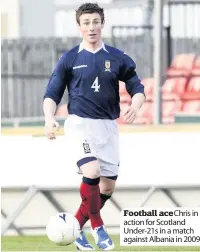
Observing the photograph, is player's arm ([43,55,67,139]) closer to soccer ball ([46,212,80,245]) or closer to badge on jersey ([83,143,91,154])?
badge on jersey ([83,143,91,154])

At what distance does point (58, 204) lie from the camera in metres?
9.98

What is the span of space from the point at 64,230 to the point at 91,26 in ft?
4.40

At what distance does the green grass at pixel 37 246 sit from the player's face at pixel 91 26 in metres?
1.45

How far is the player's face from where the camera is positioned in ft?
25.1

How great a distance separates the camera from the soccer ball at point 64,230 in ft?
25.9

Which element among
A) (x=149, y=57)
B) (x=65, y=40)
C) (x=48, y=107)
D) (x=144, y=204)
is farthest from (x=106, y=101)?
(x=65, y=40)

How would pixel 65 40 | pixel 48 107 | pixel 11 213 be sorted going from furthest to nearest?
1. pixel 65 40
2. pixel 11 213
3. pixel 48 107

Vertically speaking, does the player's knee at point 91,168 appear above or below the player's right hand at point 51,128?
below

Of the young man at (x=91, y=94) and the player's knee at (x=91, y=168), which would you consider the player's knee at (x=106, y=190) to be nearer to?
the young man at (x=91, y=94)

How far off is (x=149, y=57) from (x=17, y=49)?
2.74m

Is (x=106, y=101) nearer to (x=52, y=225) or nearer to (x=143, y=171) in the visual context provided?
(x=52, y=225)

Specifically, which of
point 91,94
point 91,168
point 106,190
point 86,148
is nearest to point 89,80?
point 91,94

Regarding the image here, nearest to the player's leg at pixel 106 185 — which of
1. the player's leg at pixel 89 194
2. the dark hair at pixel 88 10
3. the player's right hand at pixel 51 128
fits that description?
the player's leg at pixel 89 194

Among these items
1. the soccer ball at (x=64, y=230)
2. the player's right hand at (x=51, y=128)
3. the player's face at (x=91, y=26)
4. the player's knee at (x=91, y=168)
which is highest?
the player's face at (x=91, y=26)
